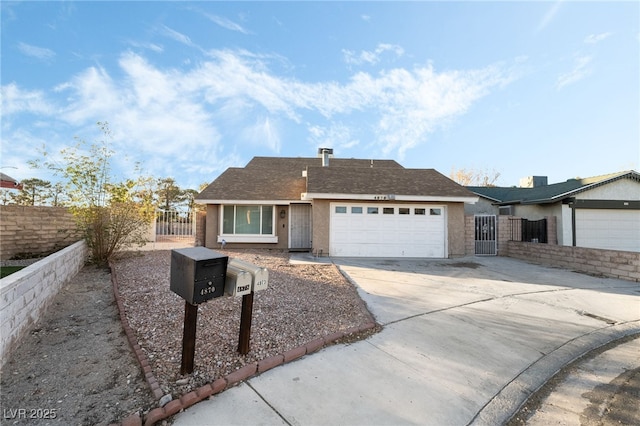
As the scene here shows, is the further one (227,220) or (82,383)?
(227,220)

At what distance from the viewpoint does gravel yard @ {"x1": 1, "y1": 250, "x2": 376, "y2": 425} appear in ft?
8.21

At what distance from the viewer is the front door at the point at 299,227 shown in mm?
13805

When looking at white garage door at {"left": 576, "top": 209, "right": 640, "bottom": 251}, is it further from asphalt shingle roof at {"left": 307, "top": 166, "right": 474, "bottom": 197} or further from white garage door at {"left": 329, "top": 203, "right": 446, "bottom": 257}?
white garage door at {"left": 329, "top": 203, "right": 446, "bottom": 257}

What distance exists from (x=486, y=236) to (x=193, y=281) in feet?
44.9

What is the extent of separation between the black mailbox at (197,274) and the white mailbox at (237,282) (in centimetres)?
11

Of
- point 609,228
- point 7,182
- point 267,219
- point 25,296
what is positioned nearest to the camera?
point 25,296

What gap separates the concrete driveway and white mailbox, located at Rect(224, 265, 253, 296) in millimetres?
893

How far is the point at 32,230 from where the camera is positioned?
29.7ft

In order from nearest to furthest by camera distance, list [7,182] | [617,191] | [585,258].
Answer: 1. [7,182]
2. [585,258]
3. [617,191]

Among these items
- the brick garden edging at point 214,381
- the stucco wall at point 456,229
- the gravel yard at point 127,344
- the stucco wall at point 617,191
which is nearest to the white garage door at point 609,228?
the stucco wall at point 617,191

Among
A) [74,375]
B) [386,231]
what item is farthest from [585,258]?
[74,375]

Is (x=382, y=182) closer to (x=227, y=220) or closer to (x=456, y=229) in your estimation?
(x=456, y=229)

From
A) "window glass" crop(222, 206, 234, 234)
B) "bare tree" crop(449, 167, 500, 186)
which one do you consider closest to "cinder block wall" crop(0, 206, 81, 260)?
"window glass" crop(222, 206, 234, 234)

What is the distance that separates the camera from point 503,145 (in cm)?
2156
